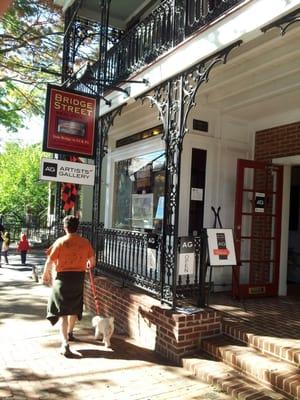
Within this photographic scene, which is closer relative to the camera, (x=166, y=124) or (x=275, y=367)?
(x=275, y=367)

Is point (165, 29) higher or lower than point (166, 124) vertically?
higher

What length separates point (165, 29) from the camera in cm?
618

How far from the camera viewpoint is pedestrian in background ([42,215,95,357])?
523 cm

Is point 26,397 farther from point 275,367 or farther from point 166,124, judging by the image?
point 166,124

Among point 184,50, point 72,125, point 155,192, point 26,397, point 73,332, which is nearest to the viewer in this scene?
point 26,397

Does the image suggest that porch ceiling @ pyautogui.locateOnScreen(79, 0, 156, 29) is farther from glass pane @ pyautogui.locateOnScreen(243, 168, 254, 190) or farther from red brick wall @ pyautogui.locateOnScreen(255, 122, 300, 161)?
glass pane @ pyautogui.locateOnScreen(243, 168, 254, 190)

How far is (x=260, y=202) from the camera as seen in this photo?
23.4 ft

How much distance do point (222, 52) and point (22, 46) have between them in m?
10.2

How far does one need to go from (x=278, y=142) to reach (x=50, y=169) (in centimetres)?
373

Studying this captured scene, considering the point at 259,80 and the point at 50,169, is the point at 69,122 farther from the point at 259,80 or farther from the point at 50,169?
the point at 259,80

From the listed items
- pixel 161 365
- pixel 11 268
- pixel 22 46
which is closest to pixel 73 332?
pixel 161 365

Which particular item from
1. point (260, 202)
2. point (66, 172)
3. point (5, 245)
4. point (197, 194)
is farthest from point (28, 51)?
point (260, 202)

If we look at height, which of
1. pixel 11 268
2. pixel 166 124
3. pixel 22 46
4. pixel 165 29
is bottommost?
pixel 11 268

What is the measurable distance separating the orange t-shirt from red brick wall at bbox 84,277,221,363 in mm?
1101
